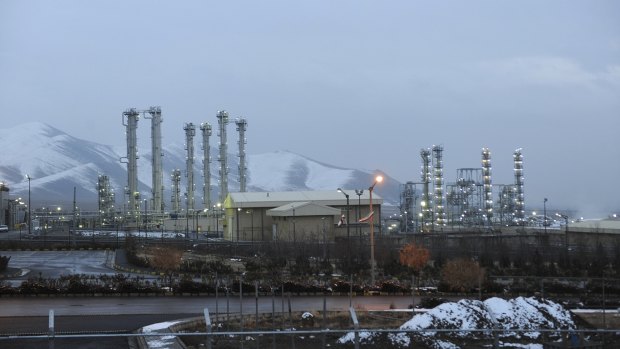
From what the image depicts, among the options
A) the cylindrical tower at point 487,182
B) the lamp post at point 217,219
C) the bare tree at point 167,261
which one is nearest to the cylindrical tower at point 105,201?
the lamp post at point 217,219

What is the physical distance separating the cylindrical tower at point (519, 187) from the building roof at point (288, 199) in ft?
75.6

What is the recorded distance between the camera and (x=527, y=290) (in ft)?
111

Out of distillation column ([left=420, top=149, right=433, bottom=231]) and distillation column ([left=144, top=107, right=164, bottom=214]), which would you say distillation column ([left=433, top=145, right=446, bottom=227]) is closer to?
distillation column ([left=420, top=149, right=433, bottom=231])

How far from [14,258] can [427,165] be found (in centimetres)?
5328

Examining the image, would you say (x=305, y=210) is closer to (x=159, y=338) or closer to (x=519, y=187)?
(x=519, y=187)

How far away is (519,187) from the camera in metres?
88.9

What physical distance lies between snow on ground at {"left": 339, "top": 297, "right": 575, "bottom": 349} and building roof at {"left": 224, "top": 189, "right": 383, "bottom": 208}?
49.3 m

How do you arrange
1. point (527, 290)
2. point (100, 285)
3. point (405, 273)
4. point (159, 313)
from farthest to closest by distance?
point (405, 273) → point (527, 290) → point (100, 285) → point (159, 313)

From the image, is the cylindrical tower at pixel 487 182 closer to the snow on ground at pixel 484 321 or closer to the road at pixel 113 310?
the road at pixel 113 310

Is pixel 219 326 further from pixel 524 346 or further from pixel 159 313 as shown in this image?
pixel 524 346

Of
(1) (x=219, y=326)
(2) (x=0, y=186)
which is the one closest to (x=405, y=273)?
(1) (x=219, y=326)

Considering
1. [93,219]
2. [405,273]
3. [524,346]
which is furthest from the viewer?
[93,219]

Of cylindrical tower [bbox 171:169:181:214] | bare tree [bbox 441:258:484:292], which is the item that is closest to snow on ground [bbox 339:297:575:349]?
bare tree [bbox 441:258:484:292]

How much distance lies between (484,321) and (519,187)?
7147cm
